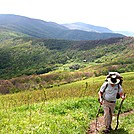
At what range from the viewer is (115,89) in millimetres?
10984

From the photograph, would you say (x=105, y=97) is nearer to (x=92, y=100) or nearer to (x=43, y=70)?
(x=92, y=100)

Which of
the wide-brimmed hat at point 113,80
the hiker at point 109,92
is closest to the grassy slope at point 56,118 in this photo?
the hiker at point 109,92

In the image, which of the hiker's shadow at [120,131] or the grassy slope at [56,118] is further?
the hiker's shadow at [120,131]

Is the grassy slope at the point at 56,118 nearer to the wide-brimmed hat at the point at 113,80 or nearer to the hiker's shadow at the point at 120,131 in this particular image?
the hiker's shadow at the point at 120,131

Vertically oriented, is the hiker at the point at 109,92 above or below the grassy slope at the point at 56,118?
above

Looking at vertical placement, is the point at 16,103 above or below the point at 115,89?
below

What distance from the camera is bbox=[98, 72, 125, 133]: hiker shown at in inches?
428

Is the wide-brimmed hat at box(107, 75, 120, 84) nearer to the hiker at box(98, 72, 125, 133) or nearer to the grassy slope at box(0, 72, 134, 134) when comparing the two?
the hiker at box(98, 72, 125, 133)

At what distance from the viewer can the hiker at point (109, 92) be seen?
10.9m

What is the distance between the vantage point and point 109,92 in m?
11.0

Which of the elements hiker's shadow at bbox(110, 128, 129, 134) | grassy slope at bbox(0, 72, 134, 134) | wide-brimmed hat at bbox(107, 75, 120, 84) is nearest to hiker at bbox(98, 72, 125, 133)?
wide-brimmed hat at bbox(107, 75, 120, 84)

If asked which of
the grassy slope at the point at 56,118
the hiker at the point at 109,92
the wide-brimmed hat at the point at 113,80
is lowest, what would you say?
the grassy slope at the point at 56,118

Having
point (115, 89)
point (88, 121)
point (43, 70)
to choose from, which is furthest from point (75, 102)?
point (43, 70)

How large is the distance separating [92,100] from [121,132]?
5575 millimetres
